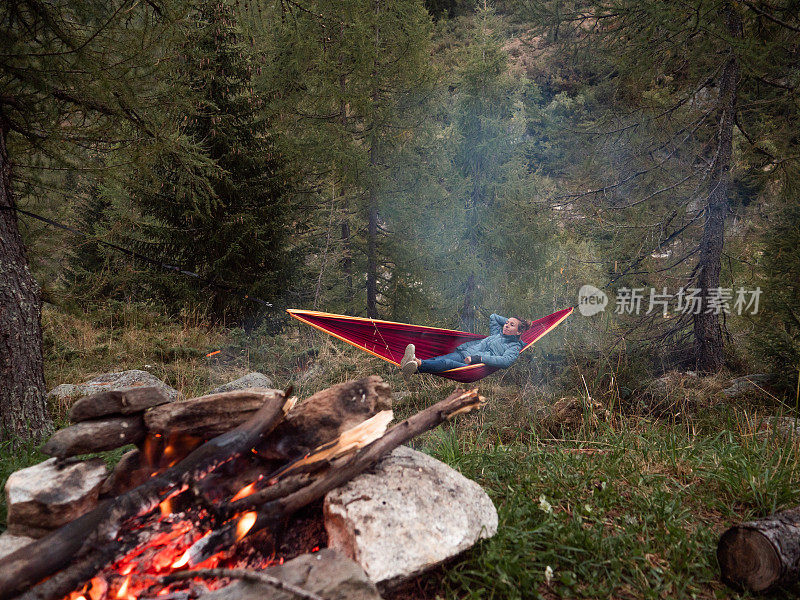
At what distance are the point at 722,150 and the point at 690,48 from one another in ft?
3.51

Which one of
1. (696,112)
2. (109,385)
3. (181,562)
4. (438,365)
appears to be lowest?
(109,385)

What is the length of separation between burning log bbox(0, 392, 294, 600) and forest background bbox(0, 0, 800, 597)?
44.4 inches

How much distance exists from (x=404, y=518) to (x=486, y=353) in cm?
310

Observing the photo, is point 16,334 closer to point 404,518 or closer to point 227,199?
point 404,518

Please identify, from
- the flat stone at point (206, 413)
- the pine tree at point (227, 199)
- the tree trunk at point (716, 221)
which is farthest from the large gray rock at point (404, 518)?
the pine tree at point (227, 199)

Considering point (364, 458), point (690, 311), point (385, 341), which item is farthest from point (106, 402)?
point (690, 311)

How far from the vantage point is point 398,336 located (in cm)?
436

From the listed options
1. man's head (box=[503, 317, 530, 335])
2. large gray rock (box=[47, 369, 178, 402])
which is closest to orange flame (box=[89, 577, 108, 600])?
large gray rock (box=[47, 369, 178, 402])

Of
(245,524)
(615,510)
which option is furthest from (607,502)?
(245,524)

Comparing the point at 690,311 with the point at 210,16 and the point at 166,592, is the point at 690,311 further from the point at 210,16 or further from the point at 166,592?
the point at 210,16

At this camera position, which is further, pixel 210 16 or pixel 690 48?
pixel 210 16

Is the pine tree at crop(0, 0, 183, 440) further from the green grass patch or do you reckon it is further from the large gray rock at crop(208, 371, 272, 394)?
the green grass patch

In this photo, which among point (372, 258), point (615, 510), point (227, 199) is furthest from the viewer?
point (372, 258)

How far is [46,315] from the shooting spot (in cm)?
615
